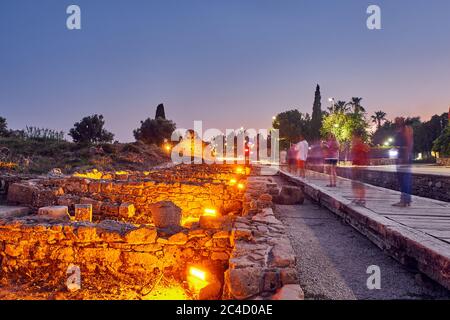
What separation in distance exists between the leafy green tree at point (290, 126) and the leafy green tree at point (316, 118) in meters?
1.62

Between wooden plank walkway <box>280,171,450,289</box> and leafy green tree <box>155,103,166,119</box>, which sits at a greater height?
leafy green tree <box>155,103,166,119</box>

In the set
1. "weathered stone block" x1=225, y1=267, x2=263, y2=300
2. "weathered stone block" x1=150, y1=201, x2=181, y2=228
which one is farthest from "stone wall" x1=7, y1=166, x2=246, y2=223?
"weathered stone block" x1=225, y1=267, x2=263, y2=300

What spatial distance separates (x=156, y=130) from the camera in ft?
164

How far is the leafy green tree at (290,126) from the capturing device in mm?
55919

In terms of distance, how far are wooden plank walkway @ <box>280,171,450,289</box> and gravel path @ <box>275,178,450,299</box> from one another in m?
0.13

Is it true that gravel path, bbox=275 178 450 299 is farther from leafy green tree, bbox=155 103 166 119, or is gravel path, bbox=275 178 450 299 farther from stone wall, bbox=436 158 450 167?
leafy green tree, bbox=155 103 166 119

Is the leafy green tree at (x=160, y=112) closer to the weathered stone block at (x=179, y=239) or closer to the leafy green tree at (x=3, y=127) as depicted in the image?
the leafy green tree at (x=3, y=127)

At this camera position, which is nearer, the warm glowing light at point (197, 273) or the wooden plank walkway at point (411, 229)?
the wooden plank walkway at point (411, 229)

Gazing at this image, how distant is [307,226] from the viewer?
19.4ft

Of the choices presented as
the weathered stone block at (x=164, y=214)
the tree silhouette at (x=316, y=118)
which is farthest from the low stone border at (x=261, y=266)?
the tree silhouette at (x=316, y=118)

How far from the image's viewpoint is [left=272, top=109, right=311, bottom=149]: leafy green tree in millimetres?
55919

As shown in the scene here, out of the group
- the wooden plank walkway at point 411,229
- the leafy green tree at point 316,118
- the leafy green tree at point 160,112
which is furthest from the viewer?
the leafy green tree at point 160,112

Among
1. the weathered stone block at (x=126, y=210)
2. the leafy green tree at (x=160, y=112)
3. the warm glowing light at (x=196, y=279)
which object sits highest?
the leafy green tree at (x=160, y=112)
